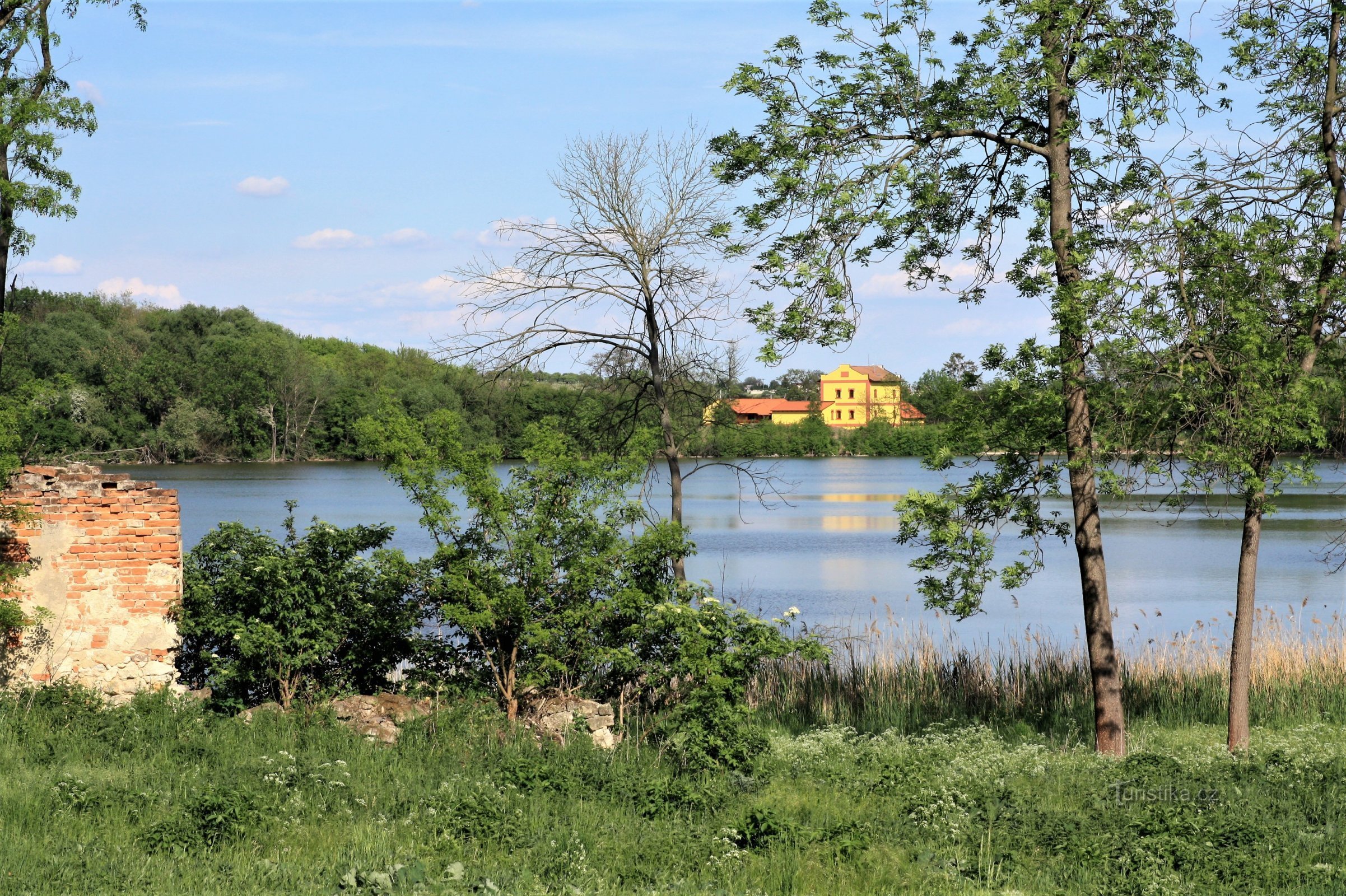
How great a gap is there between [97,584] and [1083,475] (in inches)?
352

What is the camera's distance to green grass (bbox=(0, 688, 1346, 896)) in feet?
20.6

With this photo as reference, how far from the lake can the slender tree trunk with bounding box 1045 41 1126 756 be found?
0.82m

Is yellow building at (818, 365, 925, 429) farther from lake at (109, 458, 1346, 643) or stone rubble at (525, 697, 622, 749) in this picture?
stone rubble at (525, 697, 622, 749)

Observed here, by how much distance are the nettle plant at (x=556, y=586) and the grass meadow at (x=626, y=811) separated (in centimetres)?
57

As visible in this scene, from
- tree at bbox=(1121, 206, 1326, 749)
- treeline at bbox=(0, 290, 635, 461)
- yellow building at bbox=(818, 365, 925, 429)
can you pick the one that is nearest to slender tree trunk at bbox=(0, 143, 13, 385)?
tree at bbox=(1121, 206, 1326, 749)

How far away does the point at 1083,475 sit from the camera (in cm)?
1036

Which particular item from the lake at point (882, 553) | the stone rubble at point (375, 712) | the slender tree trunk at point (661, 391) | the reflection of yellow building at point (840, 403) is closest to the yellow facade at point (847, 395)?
the reflection of yellow building at point (840, 403)

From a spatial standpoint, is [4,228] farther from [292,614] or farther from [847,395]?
[847,395]

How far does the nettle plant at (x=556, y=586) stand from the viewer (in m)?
10.1

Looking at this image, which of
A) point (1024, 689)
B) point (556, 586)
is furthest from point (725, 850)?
point (1024, 689)

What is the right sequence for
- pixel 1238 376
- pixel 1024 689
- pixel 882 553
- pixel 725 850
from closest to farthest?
pixel 725 850, pixel 1238 376, pixel 1024 689, pixel 882 553

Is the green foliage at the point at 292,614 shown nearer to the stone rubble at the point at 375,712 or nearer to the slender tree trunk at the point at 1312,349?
the stone rubble at the point at 375,712

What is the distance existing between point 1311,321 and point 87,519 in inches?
436

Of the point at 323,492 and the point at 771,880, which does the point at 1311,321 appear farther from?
the point at 323,492
